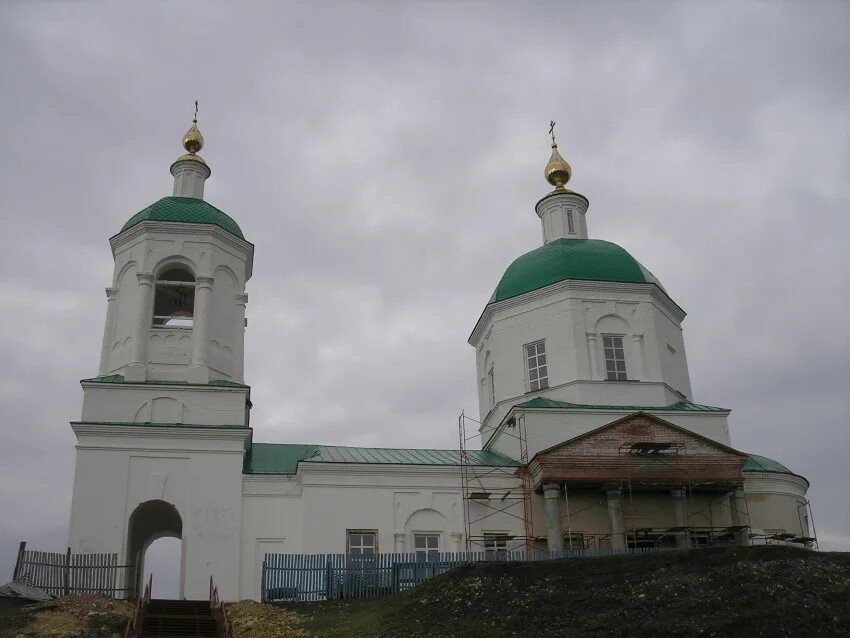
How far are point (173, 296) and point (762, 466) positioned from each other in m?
16.7

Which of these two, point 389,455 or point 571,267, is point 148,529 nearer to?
point 389,455

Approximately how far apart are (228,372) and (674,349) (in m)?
12.8

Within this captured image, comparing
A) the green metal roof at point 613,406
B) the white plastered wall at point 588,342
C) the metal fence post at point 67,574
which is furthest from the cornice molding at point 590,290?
the metal fence post at point 67,574

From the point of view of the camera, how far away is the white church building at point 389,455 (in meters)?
22.6

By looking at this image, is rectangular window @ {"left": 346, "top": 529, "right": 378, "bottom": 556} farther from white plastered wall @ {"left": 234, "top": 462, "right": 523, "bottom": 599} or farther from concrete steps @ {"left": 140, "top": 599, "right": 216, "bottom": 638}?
concrete steps @ {"left": 140, "top": 599, "right": 216, "bottom": 638}

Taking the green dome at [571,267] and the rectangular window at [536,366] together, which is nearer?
the rectangular window at [536,366]

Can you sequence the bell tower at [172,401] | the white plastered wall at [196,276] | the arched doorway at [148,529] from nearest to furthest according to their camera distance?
the bell tower at [172,401]
the white plastered wall at [196,276]
the arched doorway at [148,529]

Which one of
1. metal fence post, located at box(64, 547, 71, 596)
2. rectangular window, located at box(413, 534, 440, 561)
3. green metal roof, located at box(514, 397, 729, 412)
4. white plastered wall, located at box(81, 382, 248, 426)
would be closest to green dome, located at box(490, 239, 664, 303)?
green metal roof, located at box(514, 397, 729, 412)

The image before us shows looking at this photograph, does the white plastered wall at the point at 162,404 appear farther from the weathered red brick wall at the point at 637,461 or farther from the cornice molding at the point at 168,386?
the weathered red brick wall at the point at 637,461

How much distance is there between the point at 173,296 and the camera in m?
26.5

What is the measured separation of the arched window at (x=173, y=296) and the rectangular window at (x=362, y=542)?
745cm

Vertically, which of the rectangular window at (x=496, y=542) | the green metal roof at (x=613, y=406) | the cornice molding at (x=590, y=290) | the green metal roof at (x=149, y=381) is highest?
the cornice molding at (x=590, y=290)

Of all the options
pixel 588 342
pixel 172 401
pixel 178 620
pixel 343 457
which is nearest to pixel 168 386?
pixel 172 401

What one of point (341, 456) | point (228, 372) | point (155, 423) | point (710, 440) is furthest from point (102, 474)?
point (710, 440)
